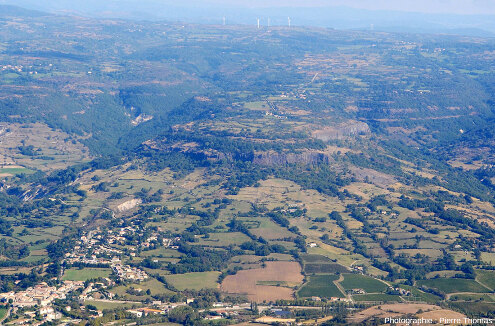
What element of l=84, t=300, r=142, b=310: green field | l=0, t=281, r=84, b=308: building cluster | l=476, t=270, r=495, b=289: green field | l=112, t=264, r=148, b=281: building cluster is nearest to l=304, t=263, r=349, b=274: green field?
l=476, t=270, r=495, b=289: green field

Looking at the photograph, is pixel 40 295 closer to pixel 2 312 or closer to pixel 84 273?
pixel 2 312

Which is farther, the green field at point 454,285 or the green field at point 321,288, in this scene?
the green field at point 454,285

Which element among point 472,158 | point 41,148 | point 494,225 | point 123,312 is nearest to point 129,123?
point 41,148

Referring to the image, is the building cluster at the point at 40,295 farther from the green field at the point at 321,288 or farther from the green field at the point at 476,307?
the green field at the point at 476,307

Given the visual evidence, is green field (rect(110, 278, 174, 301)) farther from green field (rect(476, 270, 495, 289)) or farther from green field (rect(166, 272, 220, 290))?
green field (rect(476, 270, 495, 289))

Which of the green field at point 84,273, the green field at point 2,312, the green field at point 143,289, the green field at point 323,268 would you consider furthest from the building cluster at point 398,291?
the green field at point 2,312
